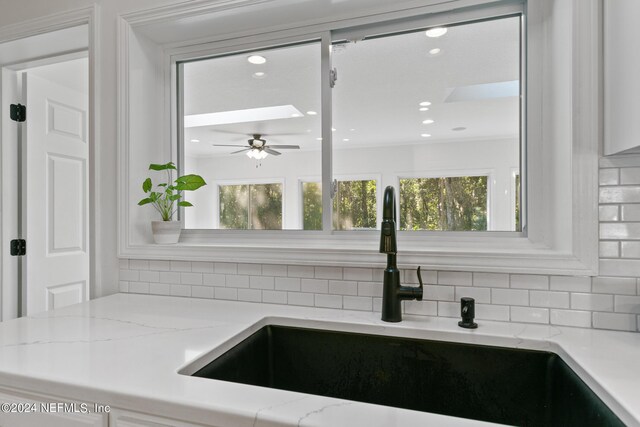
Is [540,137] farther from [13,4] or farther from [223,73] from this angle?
[13,4]

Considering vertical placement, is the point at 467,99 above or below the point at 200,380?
above

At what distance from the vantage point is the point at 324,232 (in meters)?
1.51

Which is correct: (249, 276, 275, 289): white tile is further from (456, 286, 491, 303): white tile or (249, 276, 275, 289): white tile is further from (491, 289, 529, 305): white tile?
(491, 289, 529, 305): white tile

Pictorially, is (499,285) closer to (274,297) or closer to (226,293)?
(274,297)

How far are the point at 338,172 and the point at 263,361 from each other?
79 centimetres

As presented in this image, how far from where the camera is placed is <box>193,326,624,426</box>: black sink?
0.92 m

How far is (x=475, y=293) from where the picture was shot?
3.83 feet

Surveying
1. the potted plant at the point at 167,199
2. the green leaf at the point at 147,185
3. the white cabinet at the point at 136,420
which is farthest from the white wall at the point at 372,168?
the white cabinet at the point at 136,420

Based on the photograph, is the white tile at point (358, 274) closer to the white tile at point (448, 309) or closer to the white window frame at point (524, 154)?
the white window frame at point (524, 154)

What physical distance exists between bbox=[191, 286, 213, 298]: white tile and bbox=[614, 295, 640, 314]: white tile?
53.3 inches

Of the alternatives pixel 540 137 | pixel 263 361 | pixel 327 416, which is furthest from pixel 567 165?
pixel 263 361

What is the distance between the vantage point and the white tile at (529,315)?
1102 mm

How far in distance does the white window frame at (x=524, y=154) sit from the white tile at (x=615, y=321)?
0.43 feet

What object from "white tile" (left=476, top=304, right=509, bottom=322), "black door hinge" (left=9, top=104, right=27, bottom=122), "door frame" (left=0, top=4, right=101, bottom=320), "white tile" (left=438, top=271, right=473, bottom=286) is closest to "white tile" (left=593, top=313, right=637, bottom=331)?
"white tile" (left=476, top=304, right=509, bottom=322)
